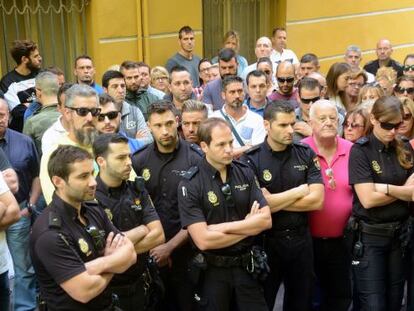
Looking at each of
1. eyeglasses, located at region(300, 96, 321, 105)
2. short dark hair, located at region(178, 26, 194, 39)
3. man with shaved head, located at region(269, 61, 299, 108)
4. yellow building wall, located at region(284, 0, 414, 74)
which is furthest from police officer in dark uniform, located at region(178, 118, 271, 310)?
yellow building wall, located at region(284, 0, 414, 74)

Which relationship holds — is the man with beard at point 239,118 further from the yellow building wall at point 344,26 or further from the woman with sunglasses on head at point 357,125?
the yellow building wall at point 344,26

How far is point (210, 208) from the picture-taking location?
465 cm

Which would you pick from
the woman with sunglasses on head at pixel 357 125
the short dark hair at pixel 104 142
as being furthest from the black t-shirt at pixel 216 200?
the woman with sunglasses on head at pixel 357 125

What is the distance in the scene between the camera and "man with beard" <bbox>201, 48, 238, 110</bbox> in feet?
25.1

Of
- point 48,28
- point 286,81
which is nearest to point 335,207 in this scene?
point 286,81

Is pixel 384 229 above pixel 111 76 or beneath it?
beneath

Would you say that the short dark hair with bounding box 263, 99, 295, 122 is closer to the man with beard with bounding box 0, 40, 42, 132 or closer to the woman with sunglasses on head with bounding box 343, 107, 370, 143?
the woman with sunglasses on head with bounding box 343, 107, 370, 143

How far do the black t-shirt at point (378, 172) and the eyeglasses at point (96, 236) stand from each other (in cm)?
218

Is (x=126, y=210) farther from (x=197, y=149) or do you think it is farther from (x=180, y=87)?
(x=180, y=87)

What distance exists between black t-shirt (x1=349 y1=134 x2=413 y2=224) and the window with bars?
532 centimetres

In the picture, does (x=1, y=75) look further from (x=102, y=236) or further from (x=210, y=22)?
(x=102, y=236)

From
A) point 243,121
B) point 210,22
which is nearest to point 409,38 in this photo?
point 210,22

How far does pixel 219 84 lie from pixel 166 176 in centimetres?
287

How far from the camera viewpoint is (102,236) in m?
3.97
